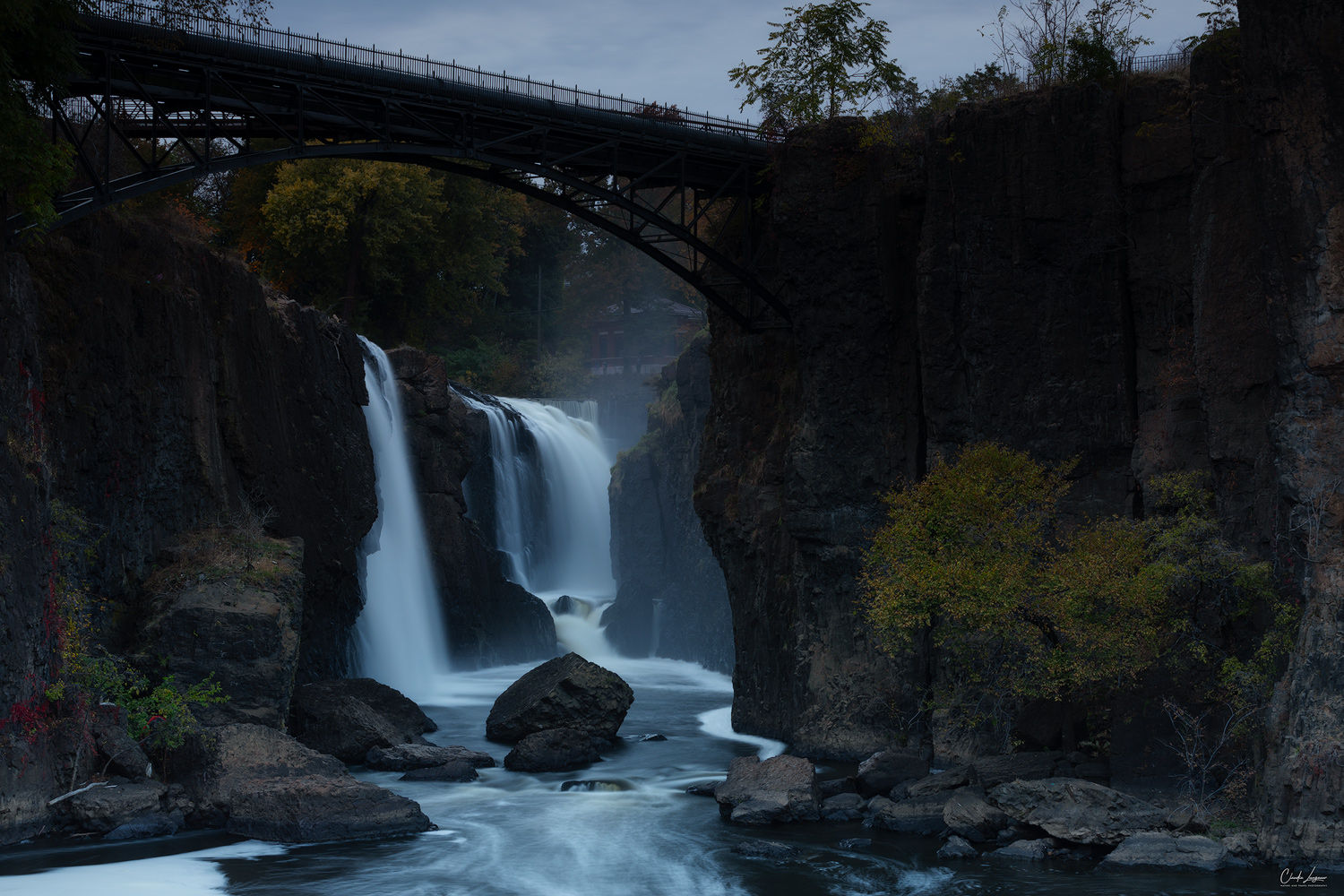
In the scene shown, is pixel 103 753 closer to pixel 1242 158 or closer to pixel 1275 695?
pixel 1275 695

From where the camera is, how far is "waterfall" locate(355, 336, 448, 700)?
3384 centimetres

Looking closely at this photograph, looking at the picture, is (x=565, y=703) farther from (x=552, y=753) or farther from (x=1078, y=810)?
(x=1078, y=810)

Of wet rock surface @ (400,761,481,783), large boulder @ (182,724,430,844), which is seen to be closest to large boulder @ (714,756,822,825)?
wet rock surface @ (400,761,481,783)

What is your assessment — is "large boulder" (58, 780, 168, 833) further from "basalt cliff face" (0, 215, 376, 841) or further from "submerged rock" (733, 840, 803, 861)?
"submerged rock" (733, 840, 803, 861)

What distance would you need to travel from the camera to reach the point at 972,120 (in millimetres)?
22422

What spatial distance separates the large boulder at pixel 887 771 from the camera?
2011 centimetres

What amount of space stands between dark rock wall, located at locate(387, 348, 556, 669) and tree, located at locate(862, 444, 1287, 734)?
19.4 metres

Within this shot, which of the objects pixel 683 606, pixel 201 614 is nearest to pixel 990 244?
pixel 201 614

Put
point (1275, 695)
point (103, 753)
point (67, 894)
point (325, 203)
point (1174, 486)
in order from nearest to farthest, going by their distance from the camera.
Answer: point (67, 894) < point (1275, 695) < point (103, 753) < point (1174, 486) < point (325, 203)

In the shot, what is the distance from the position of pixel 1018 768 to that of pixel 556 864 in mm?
7578

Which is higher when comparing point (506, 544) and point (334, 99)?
point (334, 99)

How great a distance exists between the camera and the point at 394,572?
35531 mm

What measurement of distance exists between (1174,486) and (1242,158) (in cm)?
530

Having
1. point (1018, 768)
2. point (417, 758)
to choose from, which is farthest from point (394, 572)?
point (1018, 768)
